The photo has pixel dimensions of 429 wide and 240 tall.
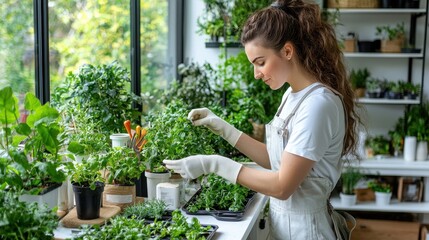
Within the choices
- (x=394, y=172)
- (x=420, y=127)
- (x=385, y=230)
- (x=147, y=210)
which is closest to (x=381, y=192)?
(x=394, y=172)

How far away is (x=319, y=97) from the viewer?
1.98 meters

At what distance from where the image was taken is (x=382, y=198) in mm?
4293

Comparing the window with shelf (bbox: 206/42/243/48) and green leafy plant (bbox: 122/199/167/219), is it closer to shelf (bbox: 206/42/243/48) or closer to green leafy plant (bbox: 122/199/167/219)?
green leafy plant (bbox: 122/199/167/219)

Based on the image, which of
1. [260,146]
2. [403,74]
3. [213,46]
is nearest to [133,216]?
[260,146]

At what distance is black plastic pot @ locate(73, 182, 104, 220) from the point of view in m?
1.93

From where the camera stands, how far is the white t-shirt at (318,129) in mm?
1915

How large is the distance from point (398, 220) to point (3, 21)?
3.35 meters

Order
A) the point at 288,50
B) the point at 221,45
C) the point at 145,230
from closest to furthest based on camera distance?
1. the point at 145,230
2. the point at 288,50
3. the point at 221,45

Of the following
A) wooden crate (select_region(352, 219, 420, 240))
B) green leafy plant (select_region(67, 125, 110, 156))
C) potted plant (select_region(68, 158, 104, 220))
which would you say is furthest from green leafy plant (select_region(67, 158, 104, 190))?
wooden crate (select_region(352, 219, 420, 240))

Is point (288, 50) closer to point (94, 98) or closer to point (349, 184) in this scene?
point (94, 98)

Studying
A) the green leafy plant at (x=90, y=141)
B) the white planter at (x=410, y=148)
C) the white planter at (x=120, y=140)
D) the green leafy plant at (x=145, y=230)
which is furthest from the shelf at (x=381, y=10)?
the green leafy plant at (x=145, y=230)

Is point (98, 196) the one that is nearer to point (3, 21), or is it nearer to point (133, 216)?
point (133, 216)

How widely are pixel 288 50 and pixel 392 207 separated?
2.61m

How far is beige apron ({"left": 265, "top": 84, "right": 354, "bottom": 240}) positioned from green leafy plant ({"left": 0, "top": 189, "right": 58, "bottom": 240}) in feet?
3.05
